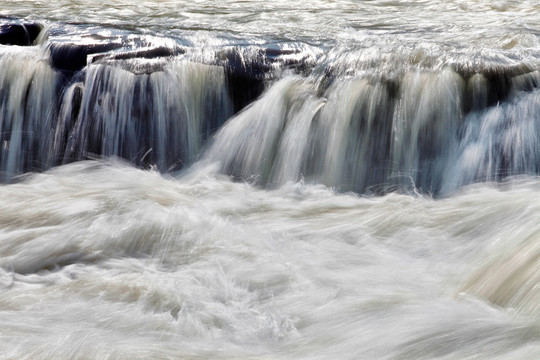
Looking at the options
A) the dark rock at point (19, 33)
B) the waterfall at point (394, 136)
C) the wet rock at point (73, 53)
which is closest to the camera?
the waterfall at point (394, 136)

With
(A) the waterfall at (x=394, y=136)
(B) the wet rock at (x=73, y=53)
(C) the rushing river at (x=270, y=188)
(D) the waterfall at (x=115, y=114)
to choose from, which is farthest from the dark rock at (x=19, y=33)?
(A) the waterfall at (x=394, y=136)

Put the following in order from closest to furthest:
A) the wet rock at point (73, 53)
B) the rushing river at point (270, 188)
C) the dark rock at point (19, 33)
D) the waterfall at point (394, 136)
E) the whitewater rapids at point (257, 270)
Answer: the whitewater rapids at point (257, 270) < the rushing river at point (270, 188) < the waterfall at point (394, 136) < the wet rock at point (73, 53) < the dark rock at point (19, 33)

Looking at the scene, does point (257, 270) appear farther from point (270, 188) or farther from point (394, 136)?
point (394, 136)

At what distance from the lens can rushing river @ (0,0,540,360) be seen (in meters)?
2.92

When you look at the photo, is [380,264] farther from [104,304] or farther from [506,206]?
[104,304]

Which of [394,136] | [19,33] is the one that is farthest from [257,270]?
[19,33]

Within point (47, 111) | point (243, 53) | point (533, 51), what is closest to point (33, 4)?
point (47, 111)

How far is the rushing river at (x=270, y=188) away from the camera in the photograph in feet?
9.57

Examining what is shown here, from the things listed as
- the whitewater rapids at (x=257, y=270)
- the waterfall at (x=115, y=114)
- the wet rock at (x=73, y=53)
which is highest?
the wet rock at (x=73, y=53)

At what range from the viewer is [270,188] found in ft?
14.2

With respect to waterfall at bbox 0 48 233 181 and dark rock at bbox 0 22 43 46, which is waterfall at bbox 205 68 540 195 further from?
dark rock at bbox 0 22 43 46

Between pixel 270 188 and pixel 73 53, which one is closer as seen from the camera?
pixel 270 188

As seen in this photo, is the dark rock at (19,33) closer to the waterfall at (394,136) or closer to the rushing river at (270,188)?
the rushing river at (270,188)

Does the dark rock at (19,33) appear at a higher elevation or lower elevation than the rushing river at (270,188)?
higher
